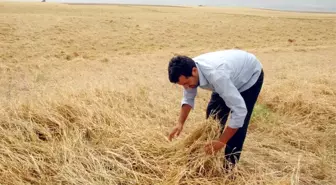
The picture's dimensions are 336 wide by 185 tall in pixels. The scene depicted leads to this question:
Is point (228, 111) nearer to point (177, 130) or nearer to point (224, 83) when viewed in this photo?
point (177, 130)

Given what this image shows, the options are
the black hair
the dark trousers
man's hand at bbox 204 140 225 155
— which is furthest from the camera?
the dark trousers

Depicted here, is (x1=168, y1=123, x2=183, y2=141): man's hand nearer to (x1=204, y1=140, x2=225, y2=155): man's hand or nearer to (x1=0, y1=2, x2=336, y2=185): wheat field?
(x1=0, y1=2, x2=336, y2=185): wheat field

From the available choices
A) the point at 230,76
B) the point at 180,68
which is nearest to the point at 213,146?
the point at 230,76

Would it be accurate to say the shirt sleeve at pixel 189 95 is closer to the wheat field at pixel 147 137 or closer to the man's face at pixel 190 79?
the wheat field at pixel 147 137

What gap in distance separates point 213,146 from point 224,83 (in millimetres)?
587

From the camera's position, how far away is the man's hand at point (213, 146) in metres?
2.49

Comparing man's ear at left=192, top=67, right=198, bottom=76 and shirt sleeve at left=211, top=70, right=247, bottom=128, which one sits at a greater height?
man's ear at left=192, top=67, right=198, bottom=76

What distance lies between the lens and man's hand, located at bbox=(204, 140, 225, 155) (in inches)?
98.1

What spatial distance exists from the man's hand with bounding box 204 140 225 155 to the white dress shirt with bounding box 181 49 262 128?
220mm

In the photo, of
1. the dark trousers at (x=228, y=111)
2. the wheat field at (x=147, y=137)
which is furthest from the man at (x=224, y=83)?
the wheat field at (x=147, y=137)

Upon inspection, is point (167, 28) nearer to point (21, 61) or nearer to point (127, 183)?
point (21, 61)

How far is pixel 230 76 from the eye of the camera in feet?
7.96

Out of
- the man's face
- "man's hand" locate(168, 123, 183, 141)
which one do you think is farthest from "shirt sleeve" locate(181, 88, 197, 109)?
the man's face

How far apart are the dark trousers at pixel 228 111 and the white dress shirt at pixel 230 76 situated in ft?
0.28
